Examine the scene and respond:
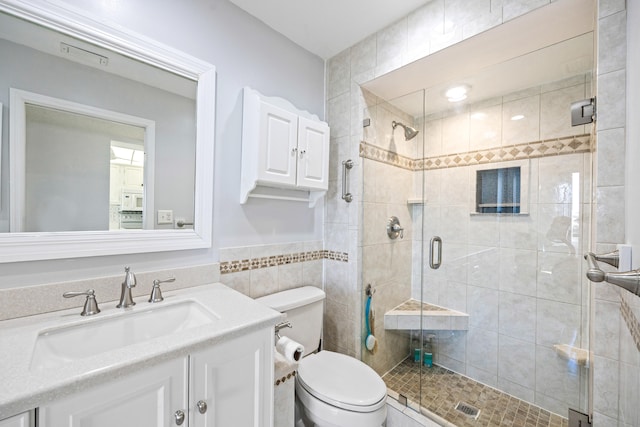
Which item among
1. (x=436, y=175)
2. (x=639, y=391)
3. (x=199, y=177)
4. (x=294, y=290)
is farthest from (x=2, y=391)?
(x=436, y=175)

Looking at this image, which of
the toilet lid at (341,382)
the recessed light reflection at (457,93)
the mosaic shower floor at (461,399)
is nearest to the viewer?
the toilet lid at (341,382)

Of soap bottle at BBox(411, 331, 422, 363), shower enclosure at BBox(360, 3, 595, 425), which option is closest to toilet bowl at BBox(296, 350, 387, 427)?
shower enclosure at BBox(360, 3, 595, 425)

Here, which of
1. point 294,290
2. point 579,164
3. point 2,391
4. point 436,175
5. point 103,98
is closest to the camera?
point 2,391

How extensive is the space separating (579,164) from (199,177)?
2.04 meters

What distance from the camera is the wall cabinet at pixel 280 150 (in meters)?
1.41

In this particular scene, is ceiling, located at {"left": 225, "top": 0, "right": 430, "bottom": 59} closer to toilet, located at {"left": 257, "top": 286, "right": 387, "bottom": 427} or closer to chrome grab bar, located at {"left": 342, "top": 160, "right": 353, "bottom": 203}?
chrome grab bar, located at {"left": 342, "top": 160, "right": 353, "bottom": 203}

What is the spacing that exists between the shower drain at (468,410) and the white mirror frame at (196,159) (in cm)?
179

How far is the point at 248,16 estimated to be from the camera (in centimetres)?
153

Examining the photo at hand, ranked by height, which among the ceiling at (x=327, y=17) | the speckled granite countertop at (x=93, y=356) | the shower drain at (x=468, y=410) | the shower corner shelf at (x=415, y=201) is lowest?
the shower drain at (x=468, y=410)

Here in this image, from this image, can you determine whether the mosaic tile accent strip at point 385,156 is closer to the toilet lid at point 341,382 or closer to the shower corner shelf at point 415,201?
the shower corner shelf at point 415,201

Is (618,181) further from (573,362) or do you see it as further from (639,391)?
(573,362)

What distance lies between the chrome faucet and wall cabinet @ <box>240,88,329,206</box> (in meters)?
0.64

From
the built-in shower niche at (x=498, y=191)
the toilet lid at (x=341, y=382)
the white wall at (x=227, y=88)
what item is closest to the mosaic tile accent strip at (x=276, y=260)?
the white wall at (x=227, y=88)

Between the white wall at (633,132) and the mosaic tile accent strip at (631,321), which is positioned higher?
the white wall at (633,132)
